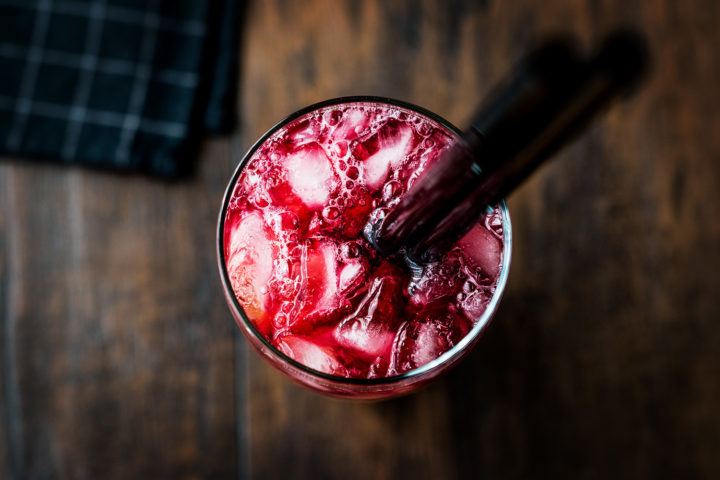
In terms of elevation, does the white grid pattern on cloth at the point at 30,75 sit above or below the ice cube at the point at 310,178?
above

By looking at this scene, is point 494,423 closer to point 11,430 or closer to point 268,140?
point 268,140

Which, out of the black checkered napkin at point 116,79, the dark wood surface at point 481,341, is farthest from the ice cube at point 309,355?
the black checkered napkin at point 116,79

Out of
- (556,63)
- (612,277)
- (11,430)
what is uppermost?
(556,63)

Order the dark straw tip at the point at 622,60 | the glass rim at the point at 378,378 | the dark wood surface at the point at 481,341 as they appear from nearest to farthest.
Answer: the dark straw tip at the point at 622,60 → the glass rim at the point at 378,378 → the dark wood surface at the point at 481,341

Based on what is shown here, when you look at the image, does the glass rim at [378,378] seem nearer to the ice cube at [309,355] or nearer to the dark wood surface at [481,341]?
the ice cube at [309,355]

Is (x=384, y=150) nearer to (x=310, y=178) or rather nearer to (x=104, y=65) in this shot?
(x=310, y=178)

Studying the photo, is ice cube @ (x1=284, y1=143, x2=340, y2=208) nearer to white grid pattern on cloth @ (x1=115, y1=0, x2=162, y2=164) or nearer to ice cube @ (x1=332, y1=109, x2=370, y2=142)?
ice cube @ (x1=332, y1=109, x2=370, y2=142)

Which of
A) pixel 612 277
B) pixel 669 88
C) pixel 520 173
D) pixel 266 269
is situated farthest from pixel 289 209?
pixel 669 88
